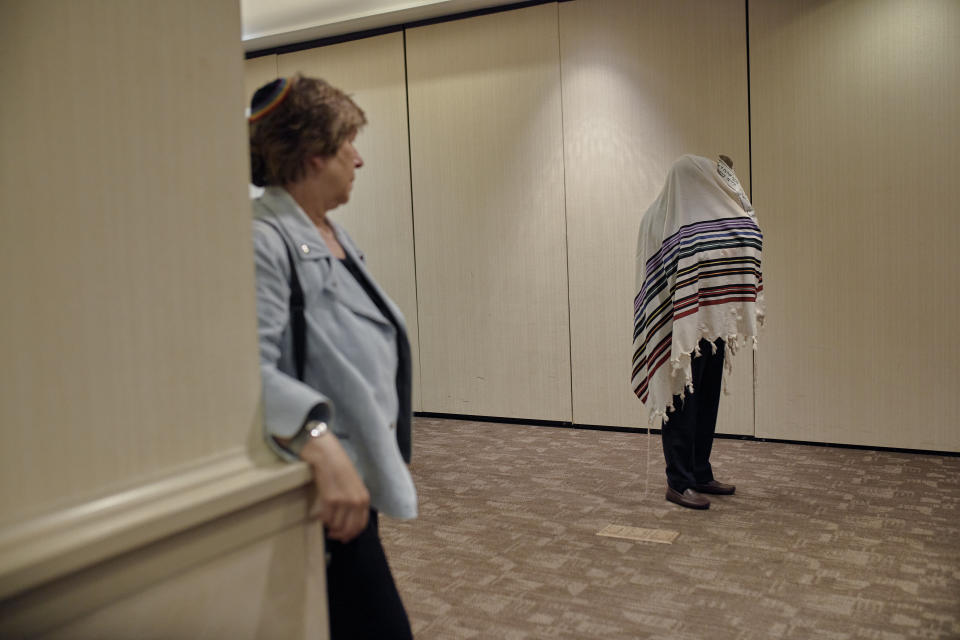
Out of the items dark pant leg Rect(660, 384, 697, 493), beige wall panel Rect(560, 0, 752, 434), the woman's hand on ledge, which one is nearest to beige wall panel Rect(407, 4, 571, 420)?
beige wall panel Rect(560, 0, 752, 434)

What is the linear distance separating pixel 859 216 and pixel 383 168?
10.2 feet

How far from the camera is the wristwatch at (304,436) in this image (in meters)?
1.07

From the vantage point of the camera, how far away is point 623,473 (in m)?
4.23

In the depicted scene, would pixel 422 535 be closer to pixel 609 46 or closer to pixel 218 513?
pixel 218 513

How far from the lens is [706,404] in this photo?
3.71m

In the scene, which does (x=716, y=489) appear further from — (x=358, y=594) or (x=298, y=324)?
(x=298, y=324)

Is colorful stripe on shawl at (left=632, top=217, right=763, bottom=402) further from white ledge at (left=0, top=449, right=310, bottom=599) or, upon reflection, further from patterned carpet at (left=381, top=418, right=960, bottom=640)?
white ledge at (left=0, top=449, right=310, bottom=599)

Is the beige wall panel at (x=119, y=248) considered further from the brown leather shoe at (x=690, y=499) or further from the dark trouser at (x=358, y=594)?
the brown leather shoe at (x=690, y=499)

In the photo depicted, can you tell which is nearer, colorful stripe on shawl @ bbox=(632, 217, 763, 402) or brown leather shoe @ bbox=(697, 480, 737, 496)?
colorful stripe on shawl @ bbox=(632, 217, 763, 402)

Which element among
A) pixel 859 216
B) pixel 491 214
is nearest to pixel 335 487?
pixel 859 216

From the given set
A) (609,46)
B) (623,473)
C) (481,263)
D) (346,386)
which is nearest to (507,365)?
(481,263)

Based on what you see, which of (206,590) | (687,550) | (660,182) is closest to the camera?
(206,590)

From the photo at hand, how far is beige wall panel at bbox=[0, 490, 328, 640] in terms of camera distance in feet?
2.56

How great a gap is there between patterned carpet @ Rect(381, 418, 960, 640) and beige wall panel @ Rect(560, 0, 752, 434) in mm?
837
